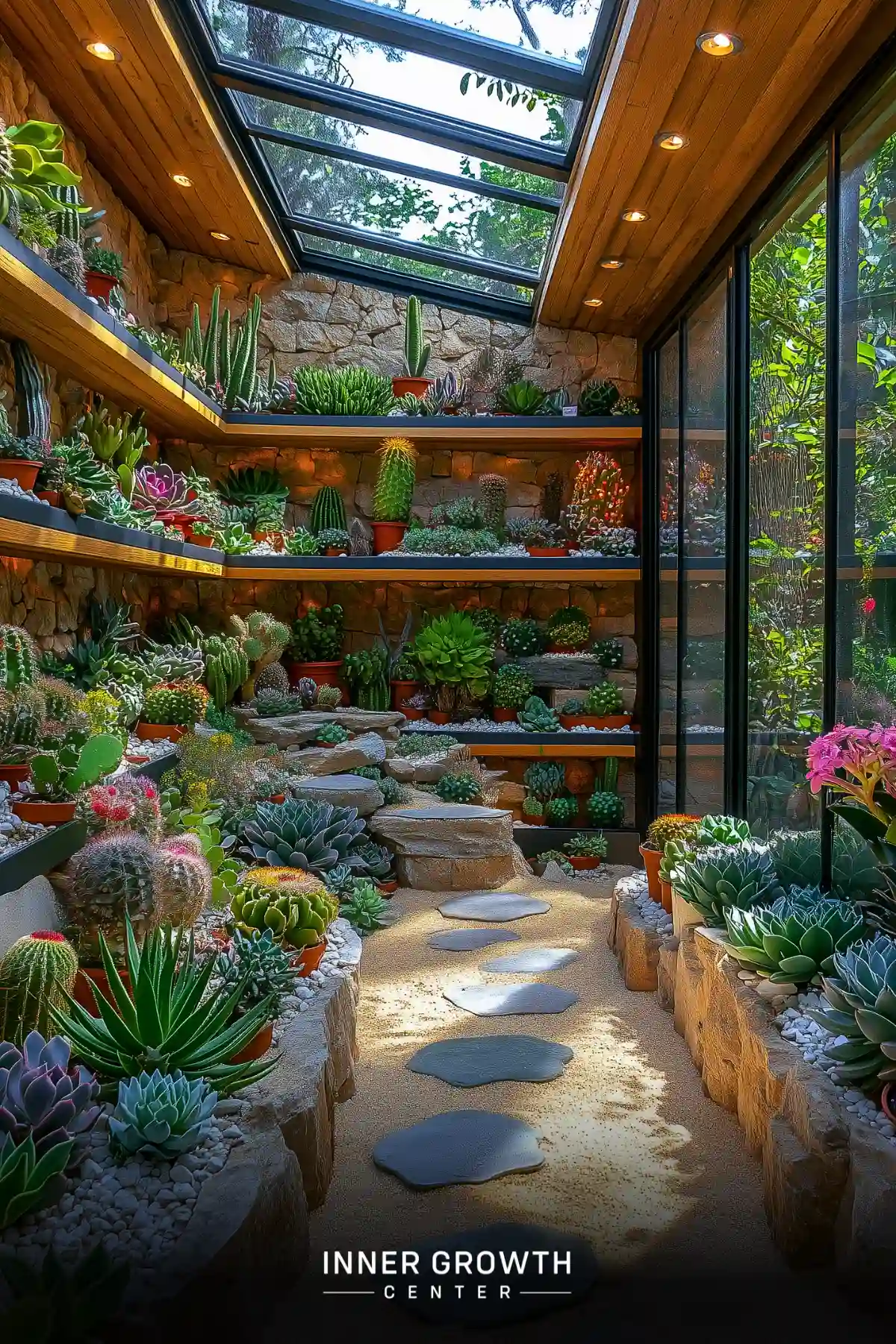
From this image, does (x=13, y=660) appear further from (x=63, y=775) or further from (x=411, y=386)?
(x=411, y=386)

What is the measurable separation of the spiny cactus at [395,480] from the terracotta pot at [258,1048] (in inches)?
190

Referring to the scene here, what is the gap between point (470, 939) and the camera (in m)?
4.96

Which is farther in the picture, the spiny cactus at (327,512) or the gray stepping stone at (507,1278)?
the spiny cactus at (327,512)

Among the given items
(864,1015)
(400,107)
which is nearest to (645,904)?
(864,1015)

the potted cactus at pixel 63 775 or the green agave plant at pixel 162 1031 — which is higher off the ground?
the potted cactus at pixel 63 775

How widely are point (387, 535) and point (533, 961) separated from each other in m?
3.47

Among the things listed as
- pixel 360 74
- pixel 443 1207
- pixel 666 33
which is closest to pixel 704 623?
pixel 666 33

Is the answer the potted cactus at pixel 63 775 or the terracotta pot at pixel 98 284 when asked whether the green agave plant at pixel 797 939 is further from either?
the terracotta pot at pixel 98 284

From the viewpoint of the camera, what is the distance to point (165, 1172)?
2.12 metres

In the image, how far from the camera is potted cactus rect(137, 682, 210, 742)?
17.3 feet

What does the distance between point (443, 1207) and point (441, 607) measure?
17.9ft

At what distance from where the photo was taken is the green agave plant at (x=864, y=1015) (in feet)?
7.84

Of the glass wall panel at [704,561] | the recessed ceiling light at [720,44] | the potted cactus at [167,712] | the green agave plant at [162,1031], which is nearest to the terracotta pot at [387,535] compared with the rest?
the glass wall panel at [704,561]

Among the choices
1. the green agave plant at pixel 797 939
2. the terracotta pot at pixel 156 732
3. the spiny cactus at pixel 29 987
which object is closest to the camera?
the spiny cactus at pixel 29 987
